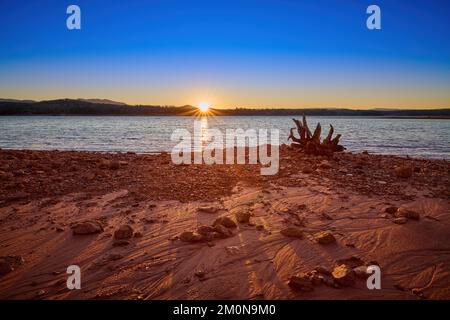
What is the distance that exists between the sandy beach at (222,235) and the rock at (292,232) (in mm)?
17

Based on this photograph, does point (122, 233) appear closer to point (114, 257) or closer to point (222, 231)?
point (114, 257)

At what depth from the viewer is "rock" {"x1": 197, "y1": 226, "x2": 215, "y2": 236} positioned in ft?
14.9

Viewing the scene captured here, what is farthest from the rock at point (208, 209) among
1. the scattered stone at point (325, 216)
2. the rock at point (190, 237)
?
the scattered stone at point (325, 216)

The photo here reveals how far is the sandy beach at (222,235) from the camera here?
333cm

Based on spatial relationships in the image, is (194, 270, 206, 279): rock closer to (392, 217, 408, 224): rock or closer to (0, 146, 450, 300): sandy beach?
(0, 146, 450, 300): sandy beach

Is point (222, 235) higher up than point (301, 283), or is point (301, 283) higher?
point (222, 235)

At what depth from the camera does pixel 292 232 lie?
453 cm

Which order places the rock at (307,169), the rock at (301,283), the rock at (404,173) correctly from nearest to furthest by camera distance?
the rock at (301,283) < the rock at (404,173) < the rock at (307,169)

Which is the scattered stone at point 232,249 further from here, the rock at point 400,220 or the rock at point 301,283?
the rock at point 400,220

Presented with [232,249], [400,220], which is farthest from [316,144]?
[232,249]

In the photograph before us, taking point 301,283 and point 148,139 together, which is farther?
point 148,139

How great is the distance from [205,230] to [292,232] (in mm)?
1364

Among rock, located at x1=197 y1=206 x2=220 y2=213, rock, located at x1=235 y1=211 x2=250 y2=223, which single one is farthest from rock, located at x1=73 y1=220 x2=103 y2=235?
rock, located at x1=235 y1=211 x2=250 y2=223

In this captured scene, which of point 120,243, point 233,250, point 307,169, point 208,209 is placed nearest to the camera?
point 233,250
